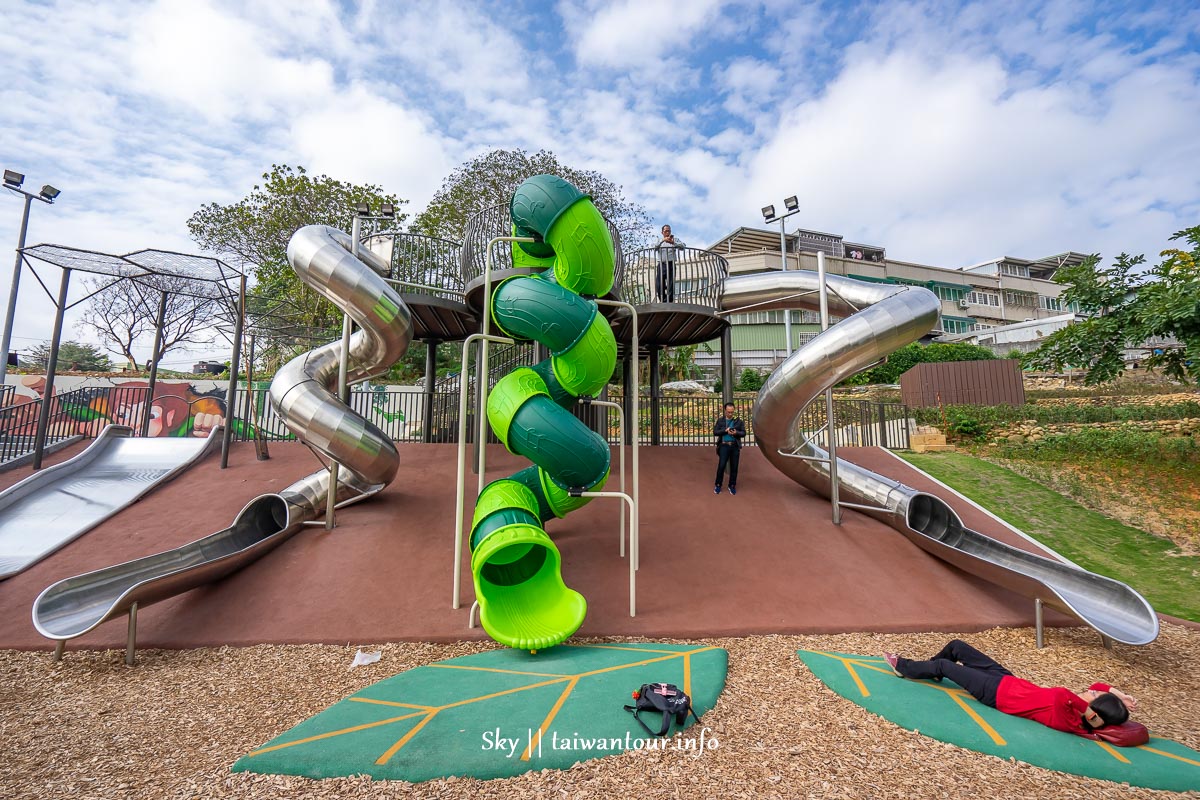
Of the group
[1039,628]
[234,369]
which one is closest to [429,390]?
[234,369]

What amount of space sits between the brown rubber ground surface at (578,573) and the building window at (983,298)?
5221 centimetres

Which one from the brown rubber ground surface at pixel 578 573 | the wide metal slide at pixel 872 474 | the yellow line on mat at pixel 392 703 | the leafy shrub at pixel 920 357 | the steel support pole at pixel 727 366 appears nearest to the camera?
the yellow line on mat at pixel 392 703

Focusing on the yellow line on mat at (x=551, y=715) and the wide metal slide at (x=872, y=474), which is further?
the wide metal slide at (x=872, y=474)

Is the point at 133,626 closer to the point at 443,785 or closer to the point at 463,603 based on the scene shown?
the point at 463,603

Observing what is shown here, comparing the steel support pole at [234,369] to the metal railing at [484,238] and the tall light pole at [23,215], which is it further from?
the tall light pole at [23,215]

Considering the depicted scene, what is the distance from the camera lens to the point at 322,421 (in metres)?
7.09

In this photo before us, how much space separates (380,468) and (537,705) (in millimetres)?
4788

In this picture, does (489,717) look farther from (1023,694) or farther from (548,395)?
(1023,694)

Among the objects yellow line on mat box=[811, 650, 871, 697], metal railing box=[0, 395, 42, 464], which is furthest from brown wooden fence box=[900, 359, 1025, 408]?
metal railing box=[0, 395, 42, 464]

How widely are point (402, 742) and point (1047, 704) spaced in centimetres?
481

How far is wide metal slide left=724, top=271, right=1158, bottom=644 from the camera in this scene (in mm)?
5855

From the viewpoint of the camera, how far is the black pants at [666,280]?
33.5 feet

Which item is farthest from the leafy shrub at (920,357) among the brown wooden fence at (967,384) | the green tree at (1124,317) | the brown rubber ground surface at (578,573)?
the brown rubber ground surface at (578,573)

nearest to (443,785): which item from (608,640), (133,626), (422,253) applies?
(608,640)
